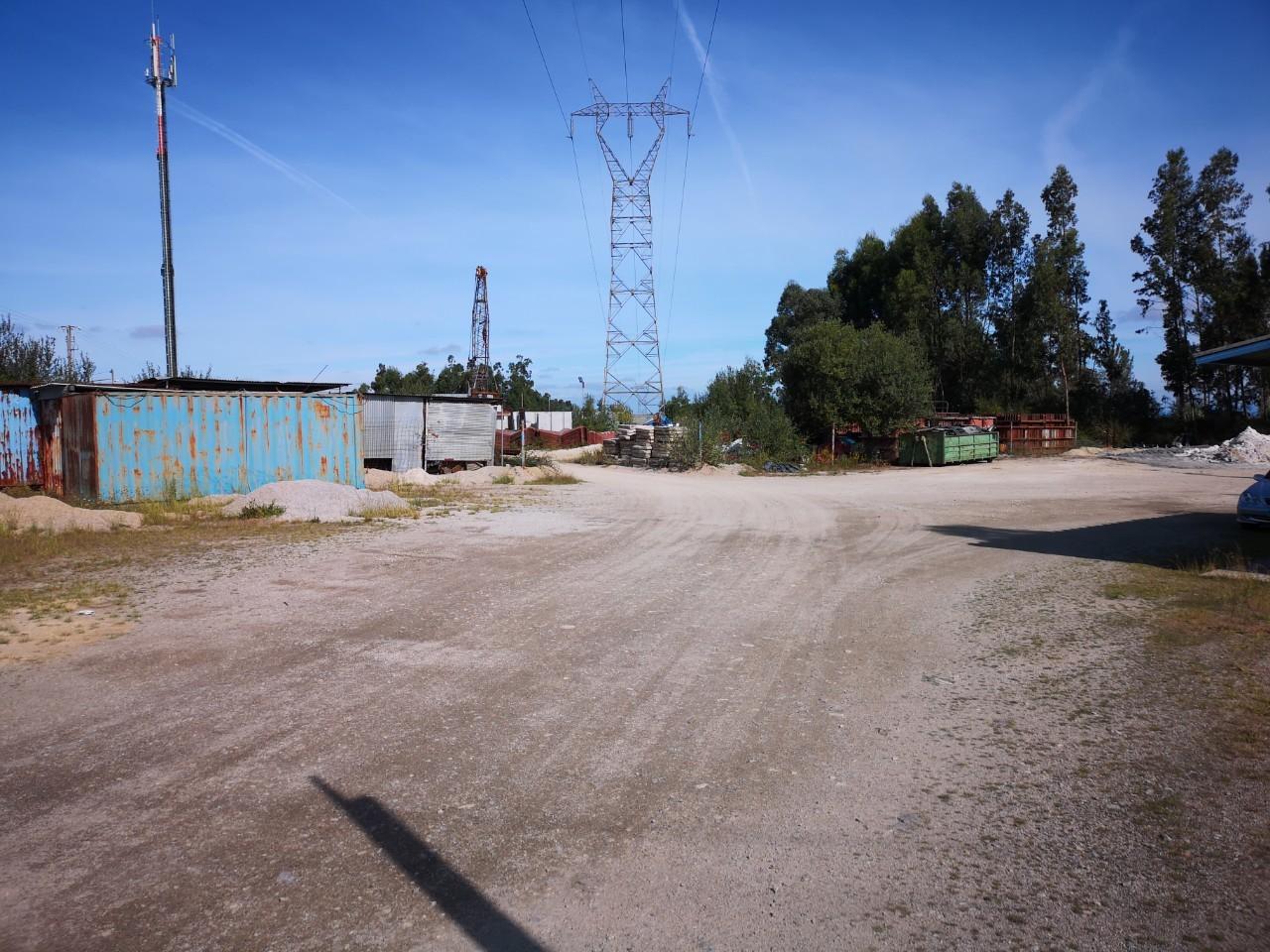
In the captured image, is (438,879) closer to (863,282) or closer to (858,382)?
(858,382)

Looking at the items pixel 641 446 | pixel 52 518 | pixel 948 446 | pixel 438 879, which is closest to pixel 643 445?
pixel 641 446

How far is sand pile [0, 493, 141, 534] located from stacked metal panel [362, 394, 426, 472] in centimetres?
1257

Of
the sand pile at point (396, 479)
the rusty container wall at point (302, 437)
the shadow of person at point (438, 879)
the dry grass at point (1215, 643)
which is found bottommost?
the shadow of person at point (438, 879)

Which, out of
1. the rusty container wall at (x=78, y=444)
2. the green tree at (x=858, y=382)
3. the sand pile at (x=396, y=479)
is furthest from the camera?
the green tree at (x=858, y=382)

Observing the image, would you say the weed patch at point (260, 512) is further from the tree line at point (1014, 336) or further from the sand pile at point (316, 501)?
Result: the tree line at point (1014, 336)

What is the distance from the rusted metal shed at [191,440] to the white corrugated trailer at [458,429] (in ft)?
26.8

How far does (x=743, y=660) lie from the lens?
665 centimetres

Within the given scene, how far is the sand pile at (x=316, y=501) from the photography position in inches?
617

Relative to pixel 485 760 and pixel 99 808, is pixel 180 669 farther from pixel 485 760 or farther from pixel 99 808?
pixel 485 760

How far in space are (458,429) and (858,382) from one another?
2222 centimetres

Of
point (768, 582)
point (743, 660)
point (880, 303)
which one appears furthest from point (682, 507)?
point (880, 303)

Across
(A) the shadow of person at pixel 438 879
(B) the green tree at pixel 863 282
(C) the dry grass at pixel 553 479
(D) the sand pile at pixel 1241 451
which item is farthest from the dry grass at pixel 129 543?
(B) the green tree at pixel 863 282

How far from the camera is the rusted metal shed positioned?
1678cm

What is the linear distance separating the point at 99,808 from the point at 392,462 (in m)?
23.8
